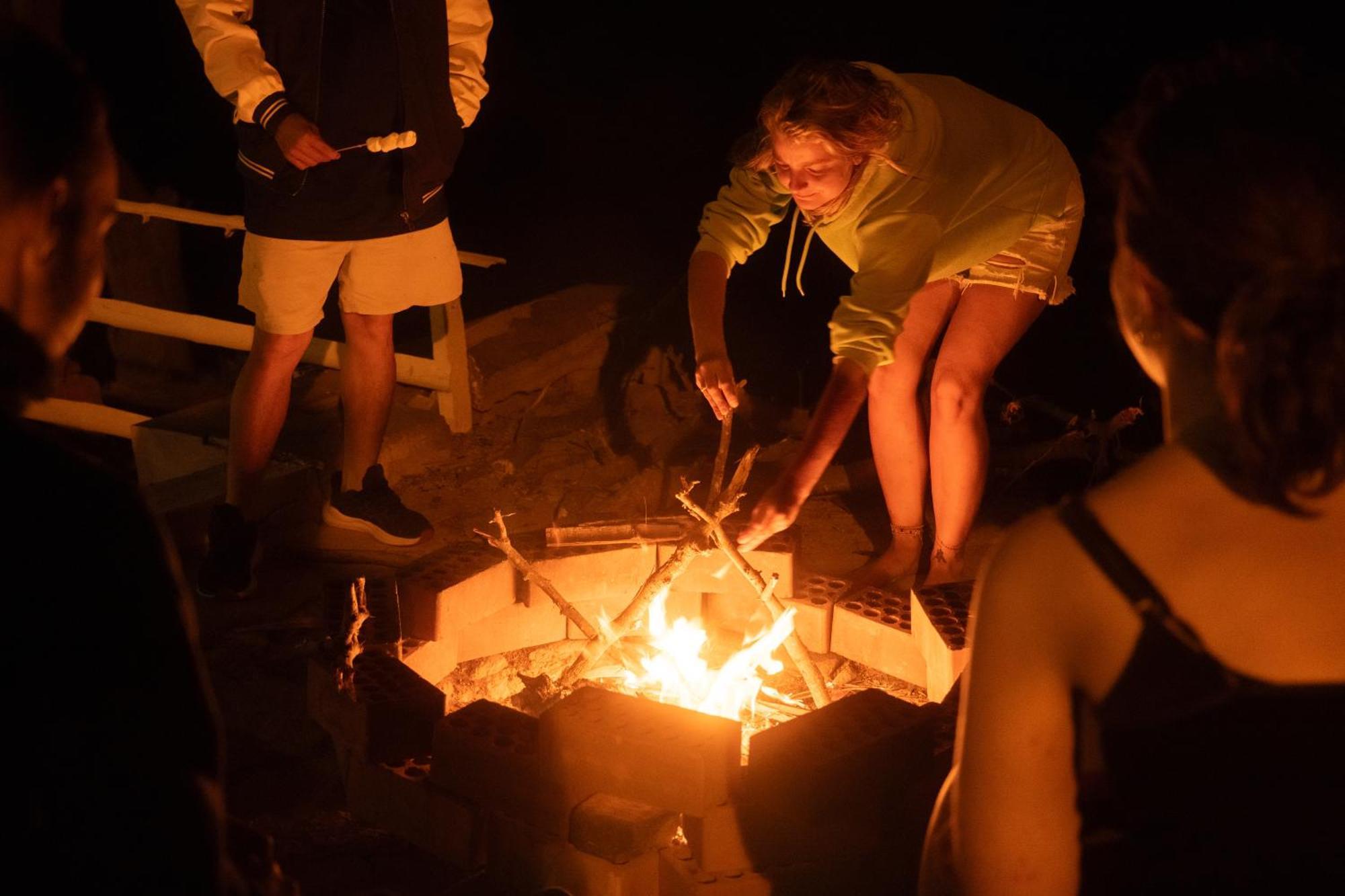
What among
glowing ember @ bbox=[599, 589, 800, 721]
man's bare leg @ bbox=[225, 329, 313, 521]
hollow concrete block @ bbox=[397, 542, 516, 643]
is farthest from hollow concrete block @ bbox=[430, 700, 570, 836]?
man's bare leg @ bbox=[225, 329, 313, 521]

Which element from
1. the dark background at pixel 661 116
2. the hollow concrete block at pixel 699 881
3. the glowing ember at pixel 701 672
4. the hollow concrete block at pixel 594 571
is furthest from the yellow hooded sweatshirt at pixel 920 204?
the dark background at pixel 661 116

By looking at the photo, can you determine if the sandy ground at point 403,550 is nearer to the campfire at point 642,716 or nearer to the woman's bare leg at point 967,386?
the campfire at point 642,716

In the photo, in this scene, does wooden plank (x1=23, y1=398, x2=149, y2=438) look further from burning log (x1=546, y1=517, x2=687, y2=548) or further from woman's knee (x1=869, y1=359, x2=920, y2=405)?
woman's knee (x1=869, y1=359, x2=920, y2=405)

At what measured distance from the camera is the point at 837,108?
3.22m

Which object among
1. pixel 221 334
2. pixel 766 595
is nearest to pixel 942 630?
pixel 766 595

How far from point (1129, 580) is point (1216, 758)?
0.75 ft

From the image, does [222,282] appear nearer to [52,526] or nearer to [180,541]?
[180,541]

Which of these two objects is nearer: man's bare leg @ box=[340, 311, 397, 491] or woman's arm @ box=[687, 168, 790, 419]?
woman's arm @ box=[687, 168, 790, 419]

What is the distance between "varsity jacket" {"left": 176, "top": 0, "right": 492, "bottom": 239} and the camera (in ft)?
12.6

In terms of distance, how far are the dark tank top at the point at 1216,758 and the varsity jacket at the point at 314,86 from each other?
10.5ft

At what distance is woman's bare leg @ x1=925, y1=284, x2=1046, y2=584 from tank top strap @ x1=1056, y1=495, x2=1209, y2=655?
2627 mm

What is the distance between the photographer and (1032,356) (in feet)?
25.3

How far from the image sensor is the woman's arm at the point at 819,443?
3.40 meters

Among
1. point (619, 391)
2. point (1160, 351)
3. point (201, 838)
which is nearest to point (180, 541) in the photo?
point (619, 391)
